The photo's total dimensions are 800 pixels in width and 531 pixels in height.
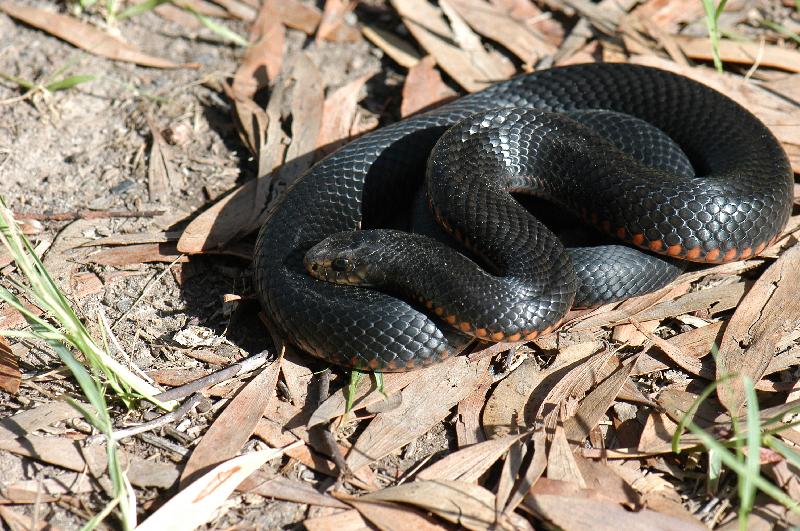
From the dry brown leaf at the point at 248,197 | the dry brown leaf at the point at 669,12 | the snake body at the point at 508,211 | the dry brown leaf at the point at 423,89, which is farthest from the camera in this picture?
the dry brown leaf at the point at 669,12

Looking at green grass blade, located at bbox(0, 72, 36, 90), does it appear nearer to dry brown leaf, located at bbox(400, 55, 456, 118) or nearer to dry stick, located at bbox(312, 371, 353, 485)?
dry brown leaf, located at bbox(400, 55, 456, 118)

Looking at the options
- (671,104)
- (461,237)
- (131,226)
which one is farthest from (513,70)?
(131,226)

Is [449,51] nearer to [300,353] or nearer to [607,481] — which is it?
[300,353]

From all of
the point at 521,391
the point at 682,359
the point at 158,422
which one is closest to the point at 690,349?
the point at 682,359

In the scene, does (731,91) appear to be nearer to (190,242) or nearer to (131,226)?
(190,242)

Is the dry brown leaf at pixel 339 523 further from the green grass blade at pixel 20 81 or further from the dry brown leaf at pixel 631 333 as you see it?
the green grass blade at pixel 20 81

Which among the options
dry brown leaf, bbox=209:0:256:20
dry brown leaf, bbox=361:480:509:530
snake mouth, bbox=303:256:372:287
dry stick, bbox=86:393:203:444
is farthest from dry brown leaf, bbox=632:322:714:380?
dry brown leaf, bbox=209:0:256:20

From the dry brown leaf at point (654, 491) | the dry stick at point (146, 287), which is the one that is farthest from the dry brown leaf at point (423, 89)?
the dry brown leaf at point (654, 491)

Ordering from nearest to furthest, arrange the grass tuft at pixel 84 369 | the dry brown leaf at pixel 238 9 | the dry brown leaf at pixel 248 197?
the grass tuft at pixel 84 369 < the dry brown leaf at pixel 248 197 < the dry brown leaf at pixel 238 9
